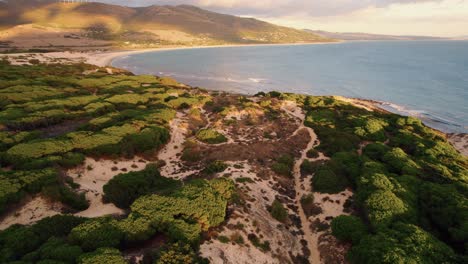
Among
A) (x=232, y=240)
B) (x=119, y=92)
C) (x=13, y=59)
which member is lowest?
(x=232, y=240)

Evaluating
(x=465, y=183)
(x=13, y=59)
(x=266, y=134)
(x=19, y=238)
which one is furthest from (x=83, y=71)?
(x=465, y=183)

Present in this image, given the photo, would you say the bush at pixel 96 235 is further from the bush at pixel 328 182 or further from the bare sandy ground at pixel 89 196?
the bush at pixel 328 182

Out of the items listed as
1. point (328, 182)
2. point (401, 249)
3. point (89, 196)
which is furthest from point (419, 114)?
point (89, 196)

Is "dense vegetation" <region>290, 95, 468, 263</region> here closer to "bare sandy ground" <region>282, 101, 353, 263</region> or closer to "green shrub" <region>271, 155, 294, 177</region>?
"bare sandy ground" <region>282, 101, 353, 263</region>

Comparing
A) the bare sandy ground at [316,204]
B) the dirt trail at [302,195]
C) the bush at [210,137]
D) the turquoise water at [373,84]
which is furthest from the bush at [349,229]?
the turquoise water at [373,84]

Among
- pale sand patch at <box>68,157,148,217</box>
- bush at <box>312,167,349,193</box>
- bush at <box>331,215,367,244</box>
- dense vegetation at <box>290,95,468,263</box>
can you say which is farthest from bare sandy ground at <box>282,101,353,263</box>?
pale sand patch at <box>68,157,148,217</box>

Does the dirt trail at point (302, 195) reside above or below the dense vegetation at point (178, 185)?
below

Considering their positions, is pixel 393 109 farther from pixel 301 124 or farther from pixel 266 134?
pixel 266 134
